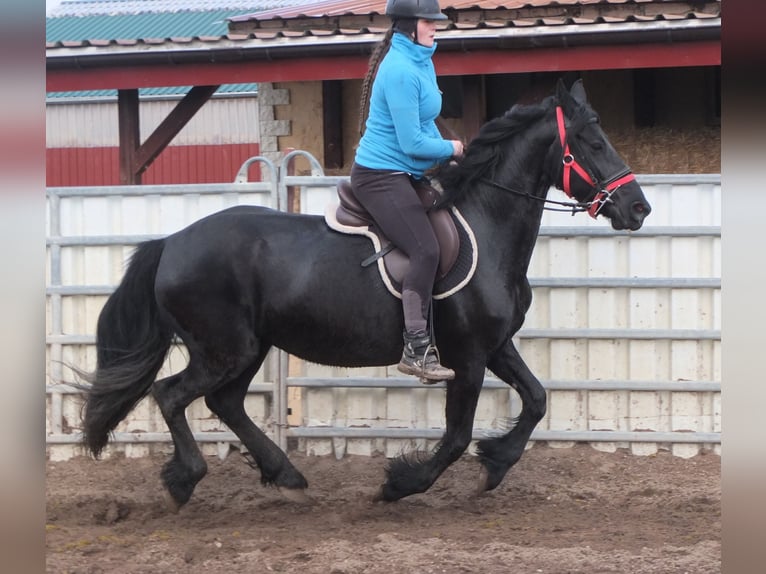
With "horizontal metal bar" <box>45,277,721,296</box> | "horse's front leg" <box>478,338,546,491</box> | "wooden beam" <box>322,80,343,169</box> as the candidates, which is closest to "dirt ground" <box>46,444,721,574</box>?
"horse's front leg" <box>478,338,546,491</box>

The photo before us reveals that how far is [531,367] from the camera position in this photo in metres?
6.87

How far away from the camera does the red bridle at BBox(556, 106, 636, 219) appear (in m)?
5.32

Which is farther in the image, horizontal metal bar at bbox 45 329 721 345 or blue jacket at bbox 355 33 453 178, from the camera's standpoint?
horizontal metal bar at bbox 45 329 721 345

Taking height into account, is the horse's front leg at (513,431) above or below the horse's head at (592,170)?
below

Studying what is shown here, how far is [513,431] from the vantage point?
576 cm

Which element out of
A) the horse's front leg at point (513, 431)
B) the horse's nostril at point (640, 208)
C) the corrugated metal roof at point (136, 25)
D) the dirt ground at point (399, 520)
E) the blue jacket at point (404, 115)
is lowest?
the dirt ground at point (399, 520)

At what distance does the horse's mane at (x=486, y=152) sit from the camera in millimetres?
5484

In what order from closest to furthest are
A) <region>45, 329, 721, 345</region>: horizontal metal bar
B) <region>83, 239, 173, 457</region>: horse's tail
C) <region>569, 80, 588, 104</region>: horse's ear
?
<region>569, 80, 588, 104</region>: horse's ear < <region>83, 239, 173, 457</region>: horse's tail < <region>45, 329, 721, 345</region>: horizontal metal bar

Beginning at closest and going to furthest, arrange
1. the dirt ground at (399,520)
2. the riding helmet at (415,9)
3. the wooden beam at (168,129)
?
the dirt ground at (399,520) < the riding helmet at (415,9) < the wooden beam at (168,129)

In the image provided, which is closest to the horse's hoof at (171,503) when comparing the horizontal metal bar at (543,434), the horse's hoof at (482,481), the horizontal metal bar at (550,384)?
the horizontal metal bar at (543,434)

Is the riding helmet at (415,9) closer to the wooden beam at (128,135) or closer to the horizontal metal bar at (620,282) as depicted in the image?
the horizontal metal bar at (620,282)

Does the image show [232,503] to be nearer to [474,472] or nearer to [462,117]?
[474,472]

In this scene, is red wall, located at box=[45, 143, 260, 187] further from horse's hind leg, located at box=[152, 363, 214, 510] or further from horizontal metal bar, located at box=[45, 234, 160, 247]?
horse's hind leg, located at box=[152, 363, 214, 510]

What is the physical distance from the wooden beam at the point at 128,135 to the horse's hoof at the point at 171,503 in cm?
619
